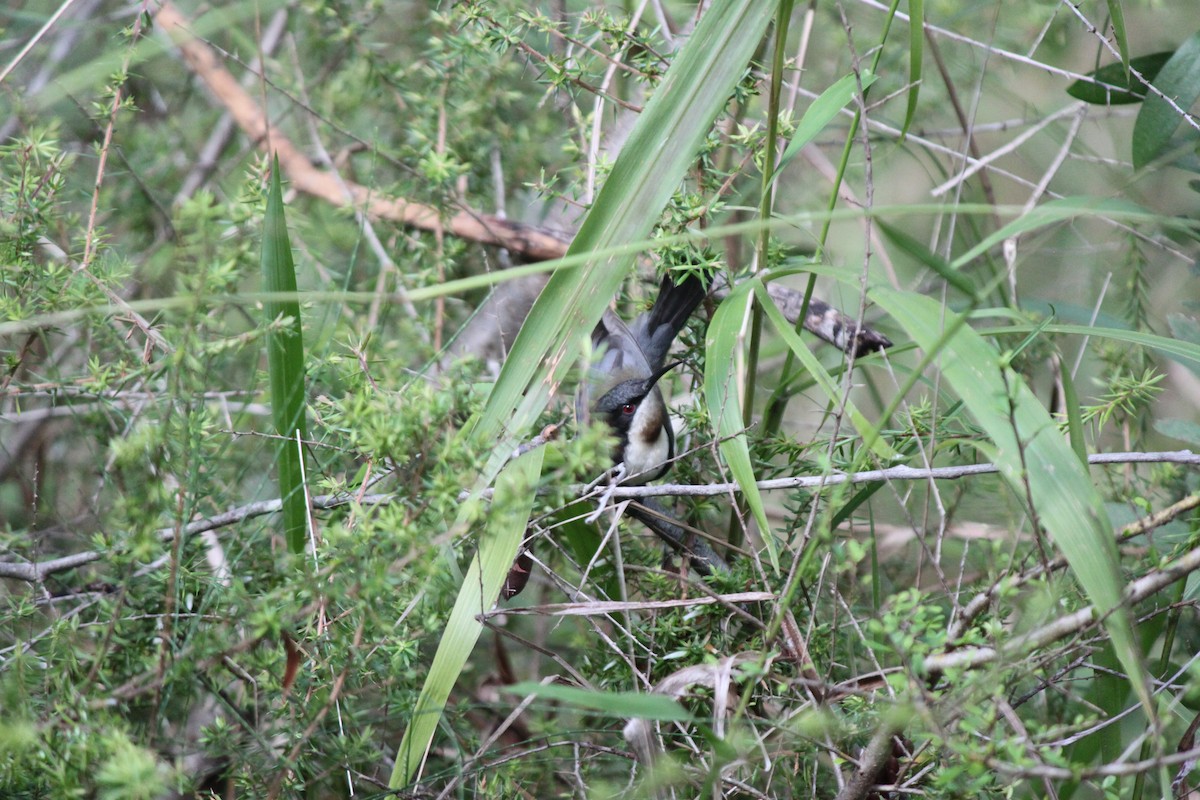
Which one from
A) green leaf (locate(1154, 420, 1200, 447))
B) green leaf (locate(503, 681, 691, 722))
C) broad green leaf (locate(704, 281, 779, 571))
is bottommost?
green leaf (locate(503, 681, 691, 722))

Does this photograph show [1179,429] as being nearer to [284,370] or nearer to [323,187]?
[284,370]

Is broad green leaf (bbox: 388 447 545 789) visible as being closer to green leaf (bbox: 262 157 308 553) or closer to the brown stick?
green leaf (bbox: 262 157 308 553)

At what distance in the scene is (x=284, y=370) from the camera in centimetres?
187

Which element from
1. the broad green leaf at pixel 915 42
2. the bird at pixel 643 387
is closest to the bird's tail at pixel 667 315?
the bird at pixel 643 387

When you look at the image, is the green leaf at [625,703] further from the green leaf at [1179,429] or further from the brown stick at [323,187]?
the brown stick at [323,187]

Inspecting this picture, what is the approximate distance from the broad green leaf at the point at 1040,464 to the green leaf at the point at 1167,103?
1.11 m

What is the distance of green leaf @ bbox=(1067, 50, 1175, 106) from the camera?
8.11 feet

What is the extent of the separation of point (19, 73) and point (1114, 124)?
15.8 ft

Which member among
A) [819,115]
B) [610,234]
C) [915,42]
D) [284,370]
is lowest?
[284,370]

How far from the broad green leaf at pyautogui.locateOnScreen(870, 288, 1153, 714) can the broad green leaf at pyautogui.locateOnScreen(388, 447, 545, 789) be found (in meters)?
0.74

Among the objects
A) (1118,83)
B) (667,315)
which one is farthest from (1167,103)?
(667,315)

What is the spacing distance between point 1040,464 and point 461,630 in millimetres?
1005

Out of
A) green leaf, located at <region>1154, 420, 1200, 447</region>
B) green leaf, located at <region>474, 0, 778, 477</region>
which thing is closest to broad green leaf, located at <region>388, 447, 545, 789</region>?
green leaf, located at <region>474, 0, 778, 477</region>

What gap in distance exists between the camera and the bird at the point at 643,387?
94.7 inches
